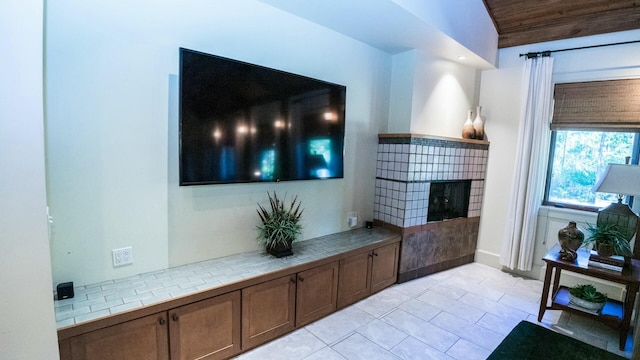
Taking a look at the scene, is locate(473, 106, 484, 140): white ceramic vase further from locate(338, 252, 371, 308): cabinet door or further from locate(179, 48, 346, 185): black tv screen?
locate(338, 252, 371, 308): cabinet door

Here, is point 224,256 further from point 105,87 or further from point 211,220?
point 105,87

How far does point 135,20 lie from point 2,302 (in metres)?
1.62

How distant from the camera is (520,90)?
3576mm

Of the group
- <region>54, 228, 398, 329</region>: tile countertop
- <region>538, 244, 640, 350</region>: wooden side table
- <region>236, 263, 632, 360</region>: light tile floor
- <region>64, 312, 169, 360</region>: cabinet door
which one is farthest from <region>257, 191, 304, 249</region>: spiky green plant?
<region>538, 244, 640, 350</region>: wooden side table

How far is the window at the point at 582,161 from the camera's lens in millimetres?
3104

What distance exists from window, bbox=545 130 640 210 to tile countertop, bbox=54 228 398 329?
2623 mm

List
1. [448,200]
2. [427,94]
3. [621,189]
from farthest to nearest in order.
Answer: [448,200], [427,94], [621,189]

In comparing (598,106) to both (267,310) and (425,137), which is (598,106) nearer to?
(425,137)

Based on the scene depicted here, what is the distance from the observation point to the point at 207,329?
1.88 meters

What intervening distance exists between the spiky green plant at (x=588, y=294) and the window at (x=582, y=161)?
3.79ft

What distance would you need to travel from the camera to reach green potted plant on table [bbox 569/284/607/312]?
→ 241cm

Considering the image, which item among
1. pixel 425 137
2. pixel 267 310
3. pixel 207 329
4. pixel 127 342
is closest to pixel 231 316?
pixel 207 329

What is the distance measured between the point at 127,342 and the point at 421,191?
280 cm

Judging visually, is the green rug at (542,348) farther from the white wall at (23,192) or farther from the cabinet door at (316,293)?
the white wall at (23,192)
